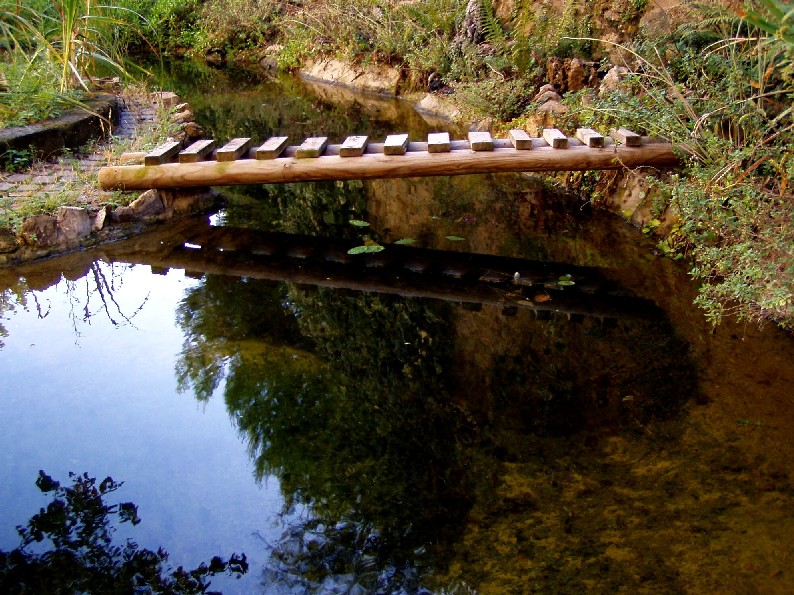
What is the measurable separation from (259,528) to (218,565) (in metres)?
0.24

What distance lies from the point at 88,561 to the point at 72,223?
11.5ft

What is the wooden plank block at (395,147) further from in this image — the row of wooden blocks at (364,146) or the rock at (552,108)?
the rock at (552,108)

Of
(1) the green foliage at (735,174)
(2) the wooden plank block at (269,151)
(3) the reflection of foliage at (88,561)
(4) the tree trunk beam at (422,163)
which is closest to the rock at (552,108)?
(1) the green foliage at (735,174)

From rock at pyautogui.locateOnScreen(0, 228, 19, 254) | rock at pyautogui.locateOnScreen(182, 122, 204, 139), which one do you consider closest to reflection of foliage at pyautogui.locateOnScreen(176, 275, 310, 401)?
rock at pyautogui.locateOnScreen(0, 228, 19, 254)

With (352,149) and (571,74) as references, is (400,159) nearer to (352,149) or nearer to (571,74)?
(352,149)

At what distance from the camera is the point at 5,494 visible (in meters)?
3.19

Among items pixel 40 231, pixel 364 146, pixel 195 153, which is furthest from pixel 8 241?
pixel 364 146

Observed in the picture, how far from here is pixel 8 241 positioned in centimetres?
542

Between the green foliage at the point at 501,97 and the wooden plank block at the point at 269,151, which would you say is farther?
the green foliage at the point at 501,97

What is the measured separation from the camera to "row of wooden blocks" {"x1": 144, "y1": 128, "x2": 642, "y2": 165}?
5555 millimetres

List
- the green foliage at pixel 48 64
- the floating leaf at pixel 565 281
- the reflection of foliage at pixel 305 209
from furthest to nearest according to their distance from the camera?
the green foliage at pixel 48 64 → the reflection of foliage at pixel 305 209 → the floating leaf at pixel 565 281

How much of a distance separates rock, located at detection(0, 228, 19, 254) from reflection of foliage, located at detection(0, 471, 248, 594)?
2873mm

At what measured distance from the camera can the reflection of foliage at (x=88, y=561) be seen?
2717mm

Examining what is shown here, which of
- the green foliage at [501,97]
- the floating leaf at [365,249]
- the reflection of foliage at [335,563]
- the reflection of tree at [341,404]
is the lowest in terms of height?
the reflection of foliage at [335,563]
